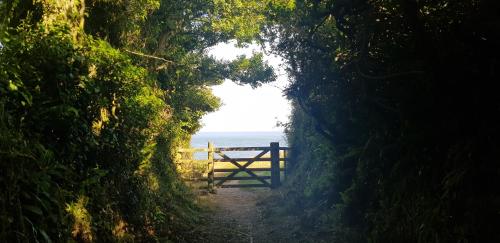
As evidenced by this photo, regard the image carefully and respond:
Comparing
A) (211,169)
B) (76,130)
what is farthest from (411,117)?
(211,169)

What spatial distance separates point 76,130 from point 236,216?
285 inches

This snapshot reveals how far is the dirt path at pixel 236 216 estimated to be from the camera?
9.16m

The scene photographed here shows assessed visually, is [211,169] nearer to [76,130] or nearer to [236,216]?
[236,216]

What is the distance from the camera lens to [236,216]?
11.9 m

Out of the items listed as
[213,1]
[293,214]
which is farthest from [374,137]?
[213,1]

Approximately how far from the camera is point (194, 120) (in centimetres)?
1978

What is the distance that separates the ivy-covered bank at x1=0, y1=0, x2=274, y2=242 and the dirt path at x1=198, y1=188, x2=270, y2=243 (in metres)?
0.76

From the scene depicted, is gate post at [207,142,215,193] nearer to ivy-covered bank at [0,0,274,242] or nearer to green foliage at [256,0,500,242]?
ivy-covered bank at [0,0,274,242]

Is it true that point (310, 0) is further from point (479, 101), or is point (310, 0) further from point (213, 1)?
point (213, 1)

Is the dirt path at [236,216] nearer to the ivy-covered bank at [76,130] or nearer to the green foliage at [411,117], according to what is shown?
the ivy-covered bank at [76,130]

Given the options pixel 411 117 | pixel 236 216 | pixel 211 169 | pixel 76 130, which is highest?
pixel 411 117

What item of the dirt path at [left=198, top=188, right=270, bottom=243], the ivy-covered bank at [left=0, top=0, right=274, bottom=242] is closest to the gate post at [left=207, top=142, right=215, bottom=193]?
the dirt path at [left=198, top=188, right=270, bottom=243]

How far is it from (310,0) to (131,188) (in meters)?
4.69

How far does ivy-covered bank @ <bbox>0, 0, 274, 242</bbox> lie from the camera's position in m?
4.05
